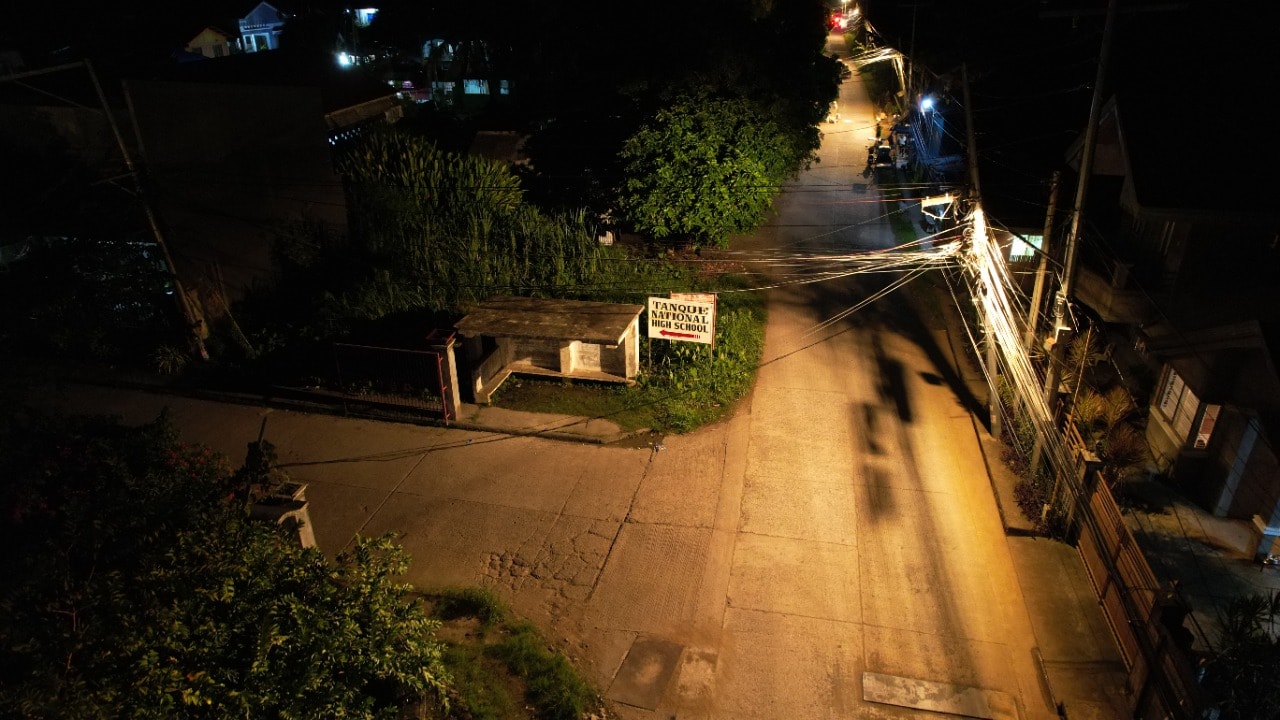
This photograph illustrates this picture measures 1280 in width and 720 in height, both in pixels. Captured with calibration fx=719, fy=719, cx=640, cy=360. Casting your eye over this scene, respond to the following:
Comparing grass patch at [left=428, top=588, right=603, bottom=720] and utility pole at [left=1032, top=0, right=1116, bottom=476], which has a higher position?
utility pole at [left=1032, top=0, right=1116, bottom=476]

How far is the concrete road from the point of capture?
8.62m

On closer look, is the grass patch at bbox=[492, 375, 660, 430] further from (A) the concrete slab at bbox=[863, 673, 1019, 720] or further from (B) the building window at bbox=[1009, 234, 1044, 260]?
(B) the building window at bbox=[1009, 234, 1044, 260]

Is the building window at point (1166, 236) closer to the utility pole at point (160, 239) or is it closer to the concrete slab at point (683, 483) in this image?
the concrete slab at point (683, 483)

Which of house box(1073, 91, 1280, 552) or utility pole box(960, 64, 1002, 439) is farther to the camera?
utility pole box(960, 64, 1002, 439)

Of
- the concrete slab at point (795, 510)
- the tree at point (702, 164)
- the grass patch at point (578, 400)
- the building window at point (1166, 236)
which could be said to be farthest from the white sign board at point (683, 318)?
the building window at point (1166, 236)

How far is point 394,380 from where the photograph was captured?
14.7 meters

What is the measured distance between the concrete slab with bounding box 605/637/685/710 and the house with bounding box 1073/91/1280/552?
8644 millimetres

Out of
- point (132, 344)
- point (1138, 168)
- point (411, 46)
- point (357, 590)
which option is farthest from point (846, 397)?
point (411, 46)

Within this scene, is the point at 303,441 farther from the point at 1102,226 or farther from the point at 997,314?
the point at 1102,226

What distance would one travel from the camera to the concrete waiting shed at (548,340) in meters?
14.3

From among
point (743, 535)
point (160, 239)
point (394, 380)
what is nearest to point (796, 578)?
point (743, 535)

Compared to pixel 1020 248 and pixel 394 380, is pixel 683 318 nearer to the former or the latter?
pixel 394 380

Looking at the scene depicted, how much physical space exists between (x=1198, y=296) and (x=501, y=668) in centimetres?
1275

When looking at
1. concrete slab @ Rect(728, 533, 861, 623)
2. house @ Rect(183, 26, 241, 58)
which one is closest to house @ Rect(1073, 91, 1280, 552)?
concrete slab @ Rect(728, 533, 861, 623)
